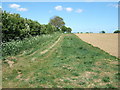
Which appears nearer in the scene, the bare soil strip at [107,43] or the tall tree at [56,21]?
the bare soil strip at [107,43]

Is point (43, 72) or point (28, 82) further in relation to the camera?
point (43, 72)

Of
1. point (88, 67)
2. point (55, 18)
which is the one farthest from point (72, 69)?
point (55, 18)

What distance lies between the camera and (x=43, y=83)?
605cm

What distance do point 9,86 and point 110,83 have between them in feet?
12.3

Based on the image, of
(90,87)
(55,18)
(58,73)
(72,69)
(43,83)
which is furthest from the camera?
(55,18)

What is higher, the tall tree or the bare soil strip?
the tall tree

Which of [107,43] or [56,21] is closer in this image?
[107,43]

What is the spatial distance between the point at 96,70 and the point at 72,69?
44.0 inches

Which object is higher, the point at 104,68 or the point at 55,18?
the point at 55,18

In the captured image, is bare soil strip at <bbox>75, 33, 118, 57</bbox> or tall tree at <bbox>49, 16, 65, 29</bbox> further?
tall tree at <bbox>49, 16, 65, 29</bbox>

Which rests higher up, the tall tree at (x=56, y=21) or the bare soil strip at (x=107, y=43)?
the tall tree at (x=56, y=21)

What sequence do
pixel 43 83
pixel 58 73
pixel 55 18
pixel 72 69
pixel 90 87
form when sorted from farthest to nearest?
pixel 55 18
pixel 72 69
pixel 58 73
pixel 43 83
pixel 90 87

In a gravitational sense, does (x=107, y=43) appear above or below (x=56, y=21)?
below

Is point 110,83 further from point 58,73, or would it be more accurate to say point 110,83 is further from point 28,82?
point 28,82
